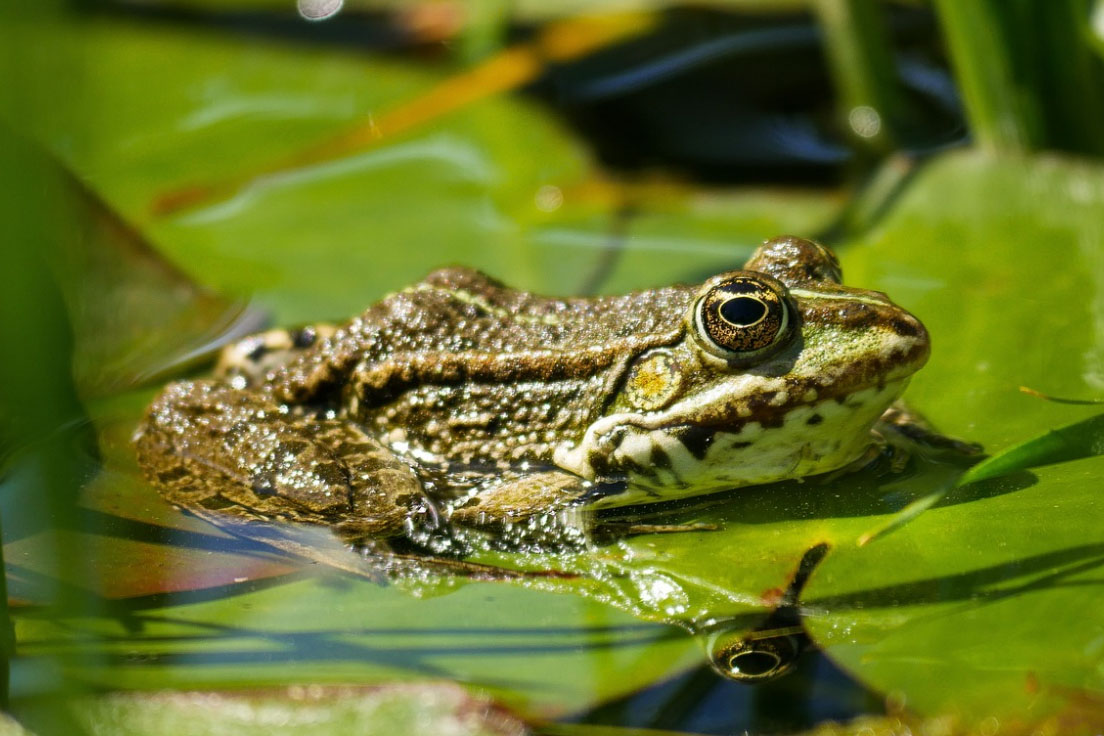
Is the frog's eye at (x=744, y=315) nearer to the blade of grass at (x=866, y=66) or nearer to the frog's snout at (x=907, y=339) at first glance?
the frog's snout at (x=907, y=339)

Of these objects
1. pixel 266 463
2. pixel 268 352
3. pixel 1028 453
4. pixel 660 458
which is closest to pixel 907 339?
pixel 1028 453

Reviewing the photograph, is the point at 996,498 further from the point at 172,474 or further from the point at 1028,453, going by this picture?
the point at 172,474

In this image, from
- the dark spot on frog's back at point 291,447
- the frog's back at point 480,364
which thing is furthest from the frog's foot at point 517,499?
the dark spot on frog's back at point 291,447

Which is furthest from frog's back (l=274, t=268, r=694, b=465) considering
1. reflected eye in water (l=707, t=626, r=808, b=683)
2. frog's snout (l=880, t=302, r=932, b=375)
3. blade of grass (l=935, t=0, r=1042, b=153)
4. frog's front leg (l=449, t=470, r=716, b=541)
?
blade of grass (l=935, t=0, r=1042, b=153)

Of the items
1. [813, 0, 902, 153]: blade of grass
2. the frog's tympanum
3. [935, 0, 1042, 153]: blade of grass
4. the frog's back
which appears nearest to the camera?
the frog's tympanum

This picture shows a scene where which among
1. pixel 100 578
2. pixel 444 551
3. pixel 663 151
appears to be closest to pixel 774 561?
pixel 444 551

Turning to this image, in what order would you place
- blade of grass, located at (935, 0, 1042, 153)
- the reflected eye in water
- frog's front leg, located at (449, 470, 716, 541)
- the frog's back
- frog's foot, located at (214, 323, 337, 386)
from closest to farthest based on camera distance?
1. the reflected eye in water
2. frog's front leg, located at (449, 470, 716, 541)
3. the frog's back
4. frog's foot, located at (214, 323, 337, 386)
5. blade of grass, located at (935, 0, 1042, 153)

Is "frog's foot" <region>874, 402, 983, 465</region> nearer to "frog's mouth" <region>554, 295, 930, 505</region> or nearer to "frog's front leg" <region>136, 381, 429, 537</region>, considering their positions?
"frog's mouth" <region>554, 295, 930, 505</region>

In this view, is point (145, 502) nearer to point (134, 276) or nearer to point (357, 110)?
point (134, 276)
